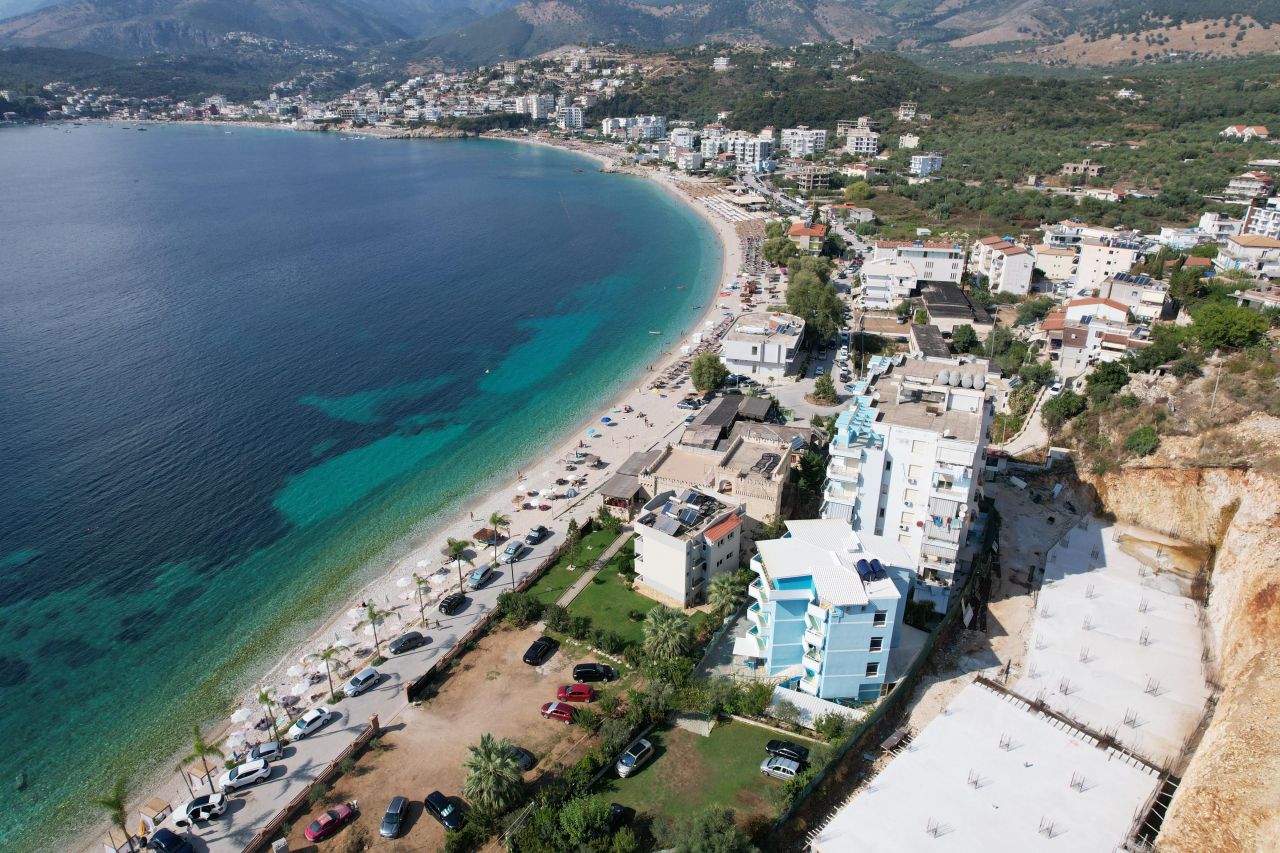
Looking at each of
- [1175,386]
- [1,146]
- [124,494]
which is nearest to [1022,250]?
[1175,386]

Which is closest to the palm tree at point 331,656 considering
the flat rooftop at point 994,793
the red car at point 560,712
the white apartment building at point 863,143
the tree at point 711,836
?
the red car at point 560,712

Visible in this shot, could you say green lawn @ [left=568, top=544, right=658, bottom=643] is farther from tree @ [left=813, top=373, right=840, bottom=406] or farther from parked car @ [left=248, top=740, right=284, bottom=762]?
tree @ [left=813, top=373, right=840, bottom=406]

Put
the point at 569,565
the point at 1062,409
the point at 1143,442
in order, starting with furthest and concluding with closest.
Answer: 1. the point at 1062,409
2. the point at 1143,442
3. the point at 569,565

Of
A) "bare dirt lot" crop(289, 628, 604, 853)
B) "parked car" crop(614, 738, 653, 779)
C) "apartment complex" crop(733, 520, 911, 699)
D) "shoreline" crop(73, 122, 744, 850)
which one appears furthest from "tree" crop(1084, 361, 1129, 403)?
"parked car" crop(614, 738, 653, 779)

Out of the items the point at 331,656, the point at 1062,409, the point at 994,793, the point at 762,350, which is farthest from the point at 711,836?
the point at 762,350

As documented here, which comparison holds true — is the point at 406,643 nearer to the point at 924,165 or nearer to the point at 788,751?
the point at 788,751

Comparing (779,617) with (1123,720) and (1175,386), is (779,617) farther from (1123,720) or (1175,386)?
(1175,386)
